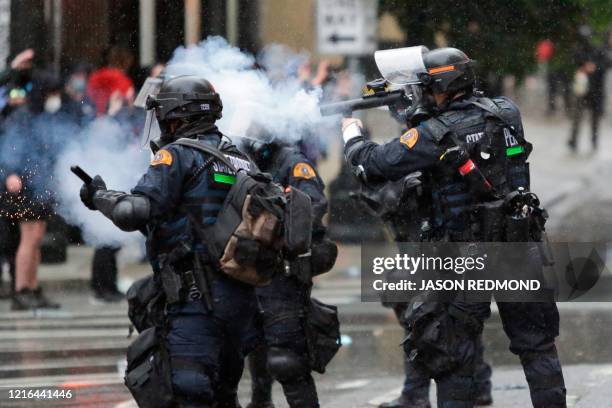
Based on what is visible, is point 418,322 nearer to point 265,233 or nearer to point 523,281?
point 523,281

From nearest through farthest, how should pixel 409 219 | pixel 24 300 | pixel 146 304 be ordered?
pixel 146 304 → pixel 409 219 → pixel 24 300

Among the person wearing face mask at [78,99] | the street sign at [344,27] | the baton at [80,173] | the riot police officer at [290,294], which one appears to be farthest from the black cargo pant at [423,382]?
the street sign at [344,27]

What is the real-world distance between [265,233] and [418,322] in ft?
3.80

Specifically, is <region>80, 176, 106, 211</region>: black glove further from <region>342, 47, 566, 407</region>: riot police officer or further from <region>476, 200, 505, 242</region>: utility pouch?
<region>476, 200, 505, 242</region>: utility pouch

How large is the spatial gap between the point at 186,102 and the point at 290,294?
1.36 metres

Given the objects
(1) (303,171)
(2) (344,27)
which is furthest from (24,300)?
(1) (303,171)

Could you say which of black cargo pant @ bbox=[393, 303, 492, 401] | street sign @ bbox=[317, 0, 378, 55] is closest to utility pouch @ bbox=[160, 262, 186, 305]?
black cargo pant @ bbox=[393, 303, 492, 401]

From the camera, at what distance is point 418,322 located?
731cm

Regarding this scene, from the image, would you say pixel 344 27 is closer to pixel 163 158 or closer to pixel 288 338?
pixel 288 338

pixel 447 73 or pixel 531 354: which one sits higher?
pixel 447 73

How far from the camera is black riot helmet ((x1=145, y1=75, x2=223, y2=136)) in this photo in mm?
6781

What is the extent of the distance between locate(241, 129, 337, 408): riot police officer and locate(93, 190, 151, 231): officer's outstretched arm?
1.20 meters

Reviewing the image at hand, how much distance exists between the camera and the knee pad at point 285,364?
297 inches

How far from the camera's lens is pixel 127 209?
6.40 metres
